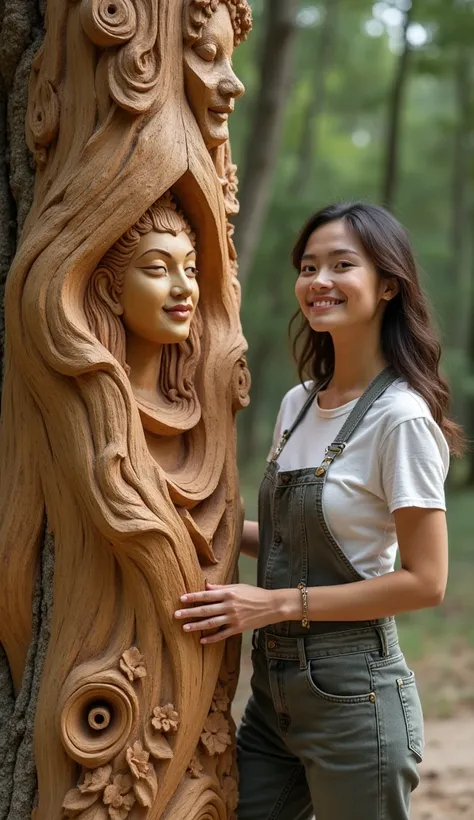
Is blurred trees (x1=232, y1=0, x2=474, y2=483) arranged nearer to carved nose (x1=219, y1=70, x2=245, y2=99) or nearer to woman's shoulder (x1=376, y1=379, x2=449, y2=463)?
carved nose (x1=219, y1=70, x2=245, y2=99)

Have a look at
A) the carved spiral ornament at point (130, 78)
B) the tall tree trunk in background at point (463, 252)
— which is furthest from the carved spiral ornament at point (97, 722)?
the tall tree trunk in background at point (463, 252)

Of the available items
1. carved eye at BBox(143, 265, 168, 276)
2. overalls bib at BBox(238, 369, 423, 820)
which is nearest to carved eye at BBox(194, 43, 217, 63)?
carved eye at BBox(143, 265, 168, 276)

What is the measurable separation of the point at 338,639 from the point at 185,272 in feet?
3.36

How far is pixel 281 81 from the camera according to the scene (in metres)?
5.20

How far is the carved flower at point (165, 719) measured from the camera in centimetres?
213

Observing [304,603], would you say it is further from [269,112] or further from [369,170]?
[369,170]

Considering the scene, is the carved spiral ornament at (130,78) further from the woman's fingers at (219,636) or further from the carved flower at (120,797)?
the carved flower at (120,797)

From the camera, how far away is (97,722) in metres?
2.11

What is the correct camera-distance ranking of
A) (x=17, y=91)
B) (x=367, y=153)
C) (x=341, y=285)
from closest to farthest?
(x=341, y=285) → (x=17, y=91) → (x=367, y=153)

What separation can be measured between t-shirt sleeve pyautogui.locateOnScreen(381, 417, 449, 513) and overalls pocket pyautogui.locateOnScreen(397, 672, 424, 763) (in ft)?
1.59

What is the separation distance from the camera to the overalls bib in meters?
2.15

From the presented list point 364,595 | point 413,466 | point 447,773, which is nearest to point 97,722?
point 364,595

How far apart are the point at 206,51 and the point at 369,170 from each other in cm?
1276

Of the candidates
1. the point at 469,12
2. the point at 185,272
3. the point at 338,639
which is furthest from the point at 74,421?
the point at 469,12
